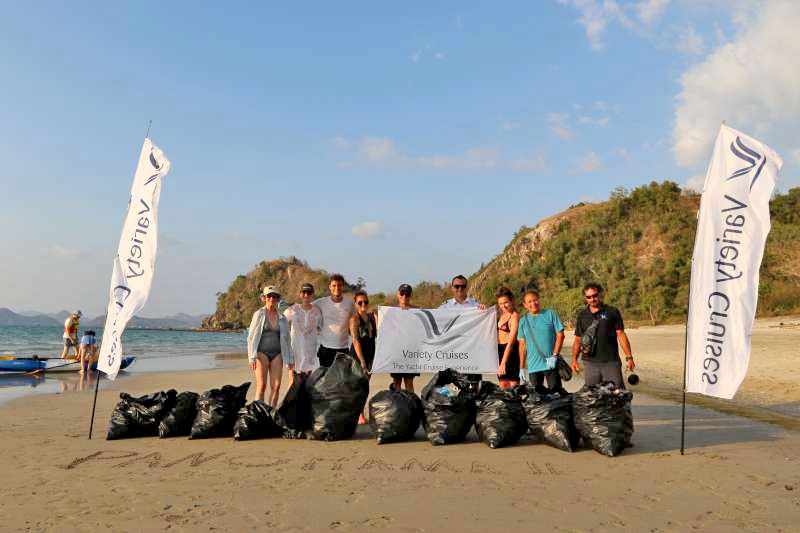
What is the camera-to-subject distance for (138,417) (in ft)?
21.0

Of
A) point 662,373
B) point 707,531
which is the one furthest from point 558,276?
point 707,531

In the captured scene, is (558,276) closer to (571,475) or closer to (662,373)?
(662,373)

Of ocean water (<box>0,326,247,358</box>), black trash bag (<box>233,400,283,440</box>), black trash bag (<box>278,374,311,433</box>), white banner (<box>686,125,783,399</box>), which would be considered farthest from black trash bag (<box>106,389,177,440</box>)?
ocean water (<box>0,326,247,358</box>)

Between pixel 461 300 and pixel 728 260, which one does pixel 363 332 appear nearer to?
pixel 461 300

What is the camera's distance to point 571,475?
482 cm

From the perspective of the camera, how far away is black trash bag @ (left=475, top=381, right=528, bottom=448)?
584cm

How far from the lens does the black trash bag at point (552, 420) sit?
571 centimetres

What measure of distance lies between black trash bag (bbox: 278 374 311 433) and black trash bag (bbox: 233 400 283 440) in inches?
4.5

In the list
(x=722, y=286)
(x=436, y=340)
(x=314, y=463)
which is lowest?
(x=314, y=463)

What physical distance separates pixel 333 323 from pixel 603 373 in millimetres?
3122

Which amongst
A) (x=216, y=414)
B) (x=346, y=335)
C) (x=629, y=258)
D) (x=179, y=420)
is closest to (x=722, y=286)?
(x=346, y=335)

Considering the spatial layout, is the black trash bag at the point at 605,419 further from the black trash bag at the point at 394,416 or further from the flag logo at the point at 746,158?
the flag logo at the point at 746,158

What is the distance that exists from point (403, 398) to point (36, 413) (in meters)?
6.00

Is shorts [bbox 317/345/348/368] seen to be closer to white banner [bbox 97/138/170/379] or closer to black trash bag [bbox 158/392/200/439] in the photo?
black trash bag [bbox 158/392/200/439]
